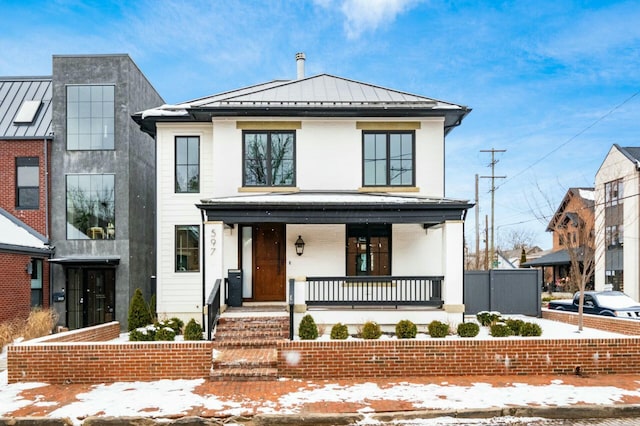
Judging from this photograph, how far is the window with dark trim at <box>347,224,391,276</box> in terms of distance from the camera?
13.5 metres

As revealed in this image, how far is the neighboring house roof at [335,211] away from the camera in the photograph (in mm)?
11648

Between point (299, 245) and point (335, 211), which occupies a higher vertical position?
point (335, 211)

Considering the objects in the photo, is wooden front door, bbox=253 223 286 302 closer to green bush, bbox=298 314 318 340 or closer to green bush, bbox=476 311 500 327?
green bush, bbox=298 314 318 340

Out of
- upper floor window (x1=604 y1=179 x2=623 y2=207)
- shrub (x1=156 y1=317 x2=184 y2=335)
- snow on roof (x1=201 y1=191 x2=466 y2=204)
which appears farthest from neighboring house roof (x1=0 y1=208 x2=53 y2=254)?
upper floor window (x1=604 y1=179 x2=623 y2=207)

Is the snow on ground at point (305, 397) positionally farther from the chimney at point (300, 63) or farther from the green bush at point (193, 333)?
the chimney at point (300, 63)

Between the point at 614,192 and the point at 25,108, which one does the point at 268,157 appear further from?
the point at 614,192

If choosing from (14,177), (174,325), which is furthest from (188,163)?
(14,177)

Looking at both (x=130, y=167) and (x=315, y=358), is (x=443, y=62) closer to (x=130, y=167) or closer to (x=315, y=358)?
(x=130, y=167)

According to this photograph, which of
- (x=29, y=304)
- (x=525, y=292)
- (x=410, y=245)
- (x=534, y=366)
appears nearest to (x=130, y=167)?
(x=29, y=304)

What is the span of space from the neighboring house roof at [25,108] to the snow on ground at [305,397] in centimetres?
1118

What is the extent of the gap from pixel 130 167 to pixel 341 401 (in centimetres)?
1232

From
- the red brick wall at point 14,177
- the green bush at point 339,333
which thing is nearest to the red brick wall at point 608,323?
the green bush at point 339,333

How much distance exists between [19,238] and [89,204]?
239 cm

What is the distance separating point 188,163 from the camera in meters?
14.3
